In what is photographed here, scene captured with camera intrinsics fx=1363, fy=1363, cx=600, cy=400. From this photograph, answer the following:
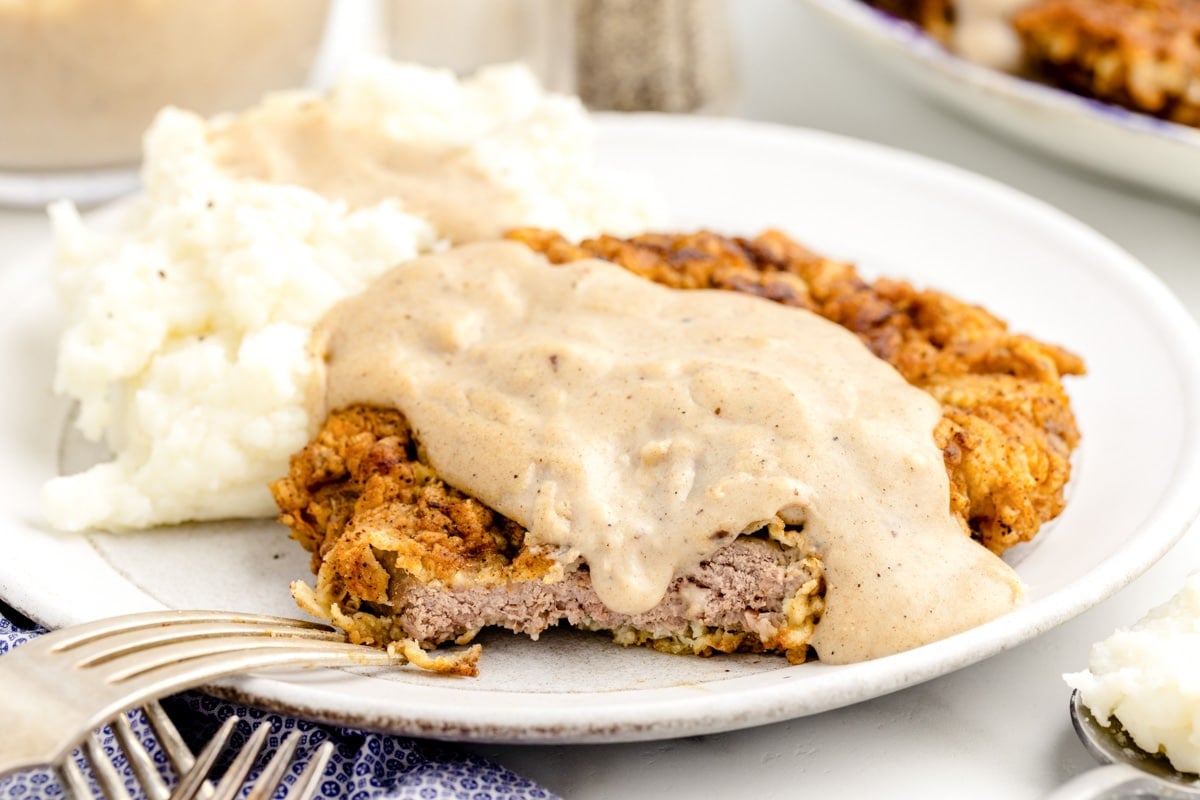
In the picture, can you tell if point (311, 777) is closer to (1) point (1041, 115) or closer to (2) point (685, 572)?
(2) point (685, 572)

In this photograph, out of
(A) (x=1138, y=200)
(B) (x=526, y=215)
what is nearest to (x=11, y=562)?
(B) (x=526, y=215)

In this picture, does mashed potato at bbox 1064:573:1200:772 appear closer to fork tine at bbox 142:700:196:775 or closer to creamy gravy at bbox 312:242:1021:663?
creamy gravy at bbox 312:242:1021:663

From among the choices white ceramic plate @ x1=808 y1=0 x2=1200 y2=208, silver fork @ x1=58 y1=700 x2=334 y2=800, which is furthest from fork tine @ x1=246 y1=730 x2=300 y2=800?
white ceramic plate @ x1=808 y1=0 x2=1200 y2=208

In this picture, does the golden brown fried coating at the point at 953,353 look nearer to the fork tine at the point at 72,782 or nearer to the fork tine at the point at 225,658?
the fork tine at the point at 225,658

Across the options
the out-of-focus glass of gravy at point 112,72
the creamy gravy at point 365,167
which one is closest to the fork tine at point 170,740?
the creamy gravy at point 365,167

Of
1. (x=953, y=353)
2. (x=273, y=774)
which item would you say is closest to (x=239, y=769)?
(x=273, y=774)

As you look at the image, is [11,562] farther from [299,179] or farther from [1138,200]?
→ [1138,200]
